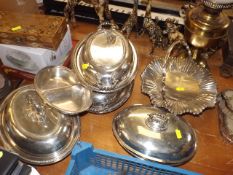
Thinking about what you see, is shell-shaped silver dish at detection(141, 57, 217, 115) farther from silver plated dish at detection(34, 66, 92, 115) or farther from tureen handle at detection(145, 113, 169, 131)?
silver plated dish at detection(34, 66, 92, 115)

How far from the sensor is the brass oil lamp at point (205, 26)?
956 mm

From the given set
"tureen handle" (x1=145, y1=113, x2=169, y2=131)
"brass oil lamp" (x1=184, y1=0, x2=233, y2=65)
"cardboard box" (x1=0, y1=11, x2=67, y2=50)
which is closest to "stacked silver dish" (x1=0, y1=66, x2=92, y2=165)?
"cardboard box" (x1=0, y1=11, x2=67, y2=50)

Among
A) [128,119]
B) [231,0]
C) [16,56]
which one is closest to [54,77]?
[16,56]

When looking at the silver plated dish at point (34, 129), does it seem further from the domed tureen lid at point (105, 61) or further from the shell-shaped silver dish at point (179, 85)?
the shell-shaped silver dish at point (179, 85)

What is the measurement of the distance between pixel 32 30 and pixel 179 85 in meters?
0.60

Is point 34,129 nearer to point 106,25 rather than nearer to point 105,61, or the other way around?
point 105,61

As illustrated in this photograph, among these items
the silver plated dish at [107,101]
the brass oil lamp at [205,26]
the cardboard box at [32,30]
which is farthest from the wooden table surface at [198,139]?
the cardboard box at [32,30]

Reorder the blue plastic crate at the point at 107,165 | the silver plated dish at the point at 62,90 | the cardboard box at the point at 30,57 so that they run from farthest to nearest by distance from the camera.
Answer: the cardboard box at the point at 30,57 < the silver plated dish at the point at 62,90 < the blue plastic crate at the point at 107,165

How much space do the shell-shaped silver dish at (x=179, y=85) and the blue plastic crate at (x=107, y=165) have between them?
23 cm

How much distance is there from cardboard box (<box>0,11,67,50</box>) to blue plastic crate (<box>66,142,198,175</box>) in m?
0.42

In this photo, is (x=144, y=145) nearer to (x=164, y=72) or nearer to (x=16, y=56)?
(x=164, y=72)

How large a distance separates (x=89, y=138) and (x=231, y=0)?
671mm

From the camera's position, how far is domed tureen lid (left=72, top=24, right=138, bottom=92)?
0.94 metres

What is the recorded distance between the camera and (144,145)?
829 mm
